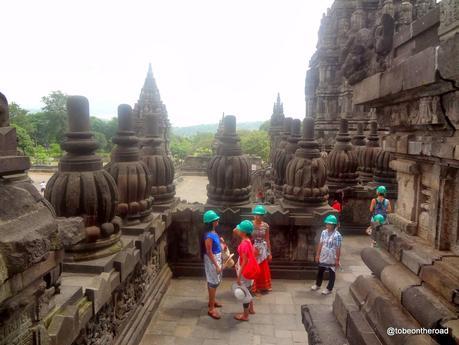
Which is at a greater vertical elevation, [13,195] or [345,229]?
[13,195]

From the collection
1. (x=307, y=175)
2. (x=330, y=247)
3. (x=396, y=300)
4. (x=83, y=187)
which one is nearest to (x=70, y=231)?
(x=83, y=187)

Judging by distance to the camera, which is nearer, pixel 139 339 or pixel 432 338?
pixel 432 338

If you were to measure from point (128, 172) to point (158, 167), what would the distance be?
124cm

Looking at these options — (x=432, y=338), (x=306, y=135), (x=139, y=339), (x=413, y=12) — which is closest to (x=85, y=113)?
(x=139, y=339)

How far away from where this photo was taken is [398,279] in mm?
2676

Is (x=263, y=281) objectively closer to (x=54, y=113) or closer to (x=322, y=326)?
(x=322, y=326)

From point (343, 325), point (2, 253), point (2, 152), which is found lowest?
point (343, 325)

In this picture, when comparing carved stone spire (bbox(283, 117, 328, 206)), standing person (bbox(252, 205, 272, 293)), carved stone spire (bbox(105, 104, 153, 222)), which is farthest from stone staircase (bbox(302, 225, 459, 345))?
carved stone spire (bbox(283, 117, 328, 206))

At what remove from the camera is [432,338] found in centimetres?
213

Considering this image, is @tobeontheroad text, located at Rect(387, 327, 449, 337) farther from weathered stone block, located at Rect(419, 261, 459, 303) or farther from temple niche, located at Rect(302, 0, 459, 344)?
weathered stone block, located at Rect(419, 261, 459, 303)

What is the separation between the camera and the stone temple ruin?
1954mm

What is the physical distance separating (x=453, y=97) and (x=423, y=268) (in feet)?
3.73

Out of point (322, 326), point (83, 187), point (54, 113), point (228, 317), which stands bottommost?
point (228, 317)

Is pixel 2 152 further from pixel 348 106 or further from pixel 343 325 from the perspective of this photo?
pixel 348 106
